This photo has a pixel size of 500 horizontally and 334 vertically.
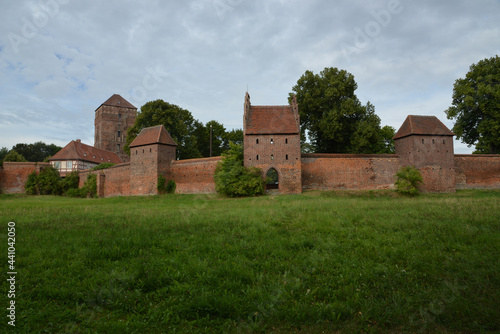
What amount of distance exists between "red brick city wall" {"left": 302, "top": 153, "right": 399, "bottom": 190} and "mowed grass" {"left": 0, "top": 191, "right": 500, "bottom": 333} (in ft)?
61.9

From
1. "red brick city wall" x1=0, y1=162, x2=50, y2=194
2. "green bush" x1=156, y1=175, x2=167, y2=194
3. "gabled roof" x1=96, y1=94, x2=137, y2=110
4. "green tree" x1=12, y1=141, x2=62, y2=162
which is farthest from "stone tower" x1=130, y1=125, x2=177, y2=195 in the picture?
"green tree" x1=12, y1=141, x2=62, y2=162

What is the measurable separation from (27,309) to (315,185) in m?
24.8

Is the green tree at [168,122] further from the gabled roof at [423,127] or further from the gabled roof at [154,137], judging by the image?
the gabled roof at [423,127]

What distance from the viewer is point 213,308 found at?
4.16 m

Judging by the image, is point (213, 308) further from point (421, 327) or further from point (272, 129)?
point (272, 129)

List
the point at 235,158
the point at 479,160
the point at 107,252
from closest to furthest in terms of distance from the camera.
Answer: the point at 107,252
the point at 235,158
the point at 479,160

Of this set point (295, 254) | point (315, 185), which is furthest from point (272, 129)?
point (295, 254)

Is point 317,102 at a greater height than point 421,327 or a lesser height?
greater

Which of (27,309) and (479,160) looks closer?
(27,309)

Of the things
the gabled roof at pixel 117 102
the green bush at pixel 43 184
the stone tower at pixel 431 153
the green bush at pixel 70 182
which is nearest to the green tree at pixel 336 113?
the stone tower at pixel 431 153

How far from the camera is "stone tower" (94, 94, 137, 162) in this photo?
61875 millimetres

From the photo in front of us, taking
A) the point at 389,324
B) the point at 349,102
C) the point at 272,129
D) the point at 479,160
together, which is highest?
the point at 349,102

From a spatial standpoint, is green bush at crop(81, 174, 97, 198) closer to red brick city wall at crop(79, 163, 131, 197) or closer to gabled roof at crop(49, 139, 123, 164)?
red brick city wall at crop(79, 163, 131, 197)

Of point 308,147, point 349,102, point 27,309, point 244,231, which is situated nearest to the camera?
Answer: point 27,309
